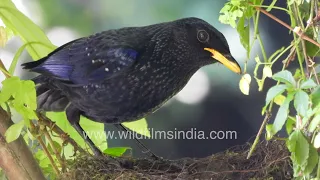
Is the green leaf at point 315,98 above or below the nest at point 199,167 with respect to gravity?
above

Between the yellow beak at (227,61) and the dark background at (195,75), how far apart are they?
49 centimetres

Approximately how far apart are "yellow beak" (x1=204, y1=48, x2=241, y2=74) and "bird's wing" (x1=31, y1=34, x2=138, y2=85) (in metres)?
0.15

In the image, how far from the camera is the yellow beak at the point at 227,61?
85 cm

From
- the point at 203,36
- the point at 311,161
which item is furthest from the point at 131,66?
the point at 311,161

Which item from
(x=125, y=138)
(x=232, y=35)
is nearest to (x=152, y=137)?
(x=125, y=138)

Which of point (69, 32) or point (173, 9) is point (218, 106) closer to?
point (173, 9)

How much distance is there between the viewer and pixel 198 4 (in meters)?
1.39

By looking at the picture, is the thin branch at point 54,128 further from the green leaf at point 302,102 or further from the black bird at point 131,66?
the green leaf at point 302,102

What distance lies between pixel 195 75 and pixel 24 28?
1.87 feet

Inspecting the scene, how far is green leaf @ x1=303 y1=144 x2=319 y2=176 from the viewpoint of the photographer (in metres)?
0.70

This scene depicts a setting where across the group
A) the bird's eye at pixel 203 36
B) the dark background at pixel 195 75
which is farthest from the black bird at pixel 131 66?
the dark background at pixel 195 75

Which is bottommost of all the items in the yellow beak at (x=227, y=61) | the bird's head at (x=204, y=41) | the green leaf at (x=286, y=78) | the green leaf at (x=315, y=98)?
the green leaf at (x=315, y=98)

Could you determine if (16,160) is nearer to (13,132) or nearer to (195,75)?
(13,132)

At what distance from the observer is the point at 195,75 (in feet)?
4.64
